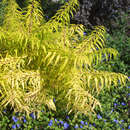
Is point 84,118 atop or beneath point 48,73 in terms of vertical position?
beneath

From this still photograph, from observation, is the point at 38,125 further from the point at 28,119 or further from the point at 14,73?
the point at 14,73

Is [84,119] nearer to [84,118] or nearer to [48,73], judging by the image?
[84,118]

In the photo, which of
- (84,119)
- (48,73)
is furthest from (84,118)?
(48,73)

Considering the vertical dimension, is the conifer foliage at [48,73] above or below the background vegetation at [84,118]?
above

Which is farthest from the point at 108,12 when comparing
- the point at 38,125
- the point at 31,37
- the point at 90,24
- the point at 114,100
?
the point at 38,125

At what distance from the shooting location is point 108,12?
15.9 feet

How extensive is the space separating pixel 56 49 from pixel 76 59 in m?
0.23

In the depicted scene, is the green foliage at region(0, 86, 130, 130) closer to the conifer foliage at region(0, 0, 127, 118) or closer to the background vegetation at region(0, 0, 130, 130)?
the background vegetation at region(0, 0, 130, 130)

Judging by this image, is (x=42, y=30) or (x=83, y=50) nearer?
(x=42, y=30)

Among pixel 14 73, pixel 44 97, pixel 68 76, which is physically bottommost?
pixel 44 97

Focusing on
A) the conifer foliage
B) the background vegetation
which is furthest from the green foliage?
the conifer foliage

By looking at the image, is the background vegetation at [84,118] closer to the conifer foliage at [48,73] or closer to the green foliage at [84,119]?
the green foliage at [84,119]

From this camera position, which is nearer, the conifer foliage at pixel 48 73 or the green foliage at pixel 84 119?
the conifer foliage at pixel 48 73

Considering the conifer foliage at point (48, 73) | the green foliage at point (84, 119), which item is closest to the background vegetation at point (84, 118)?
the green foliage at point (84, 119)
